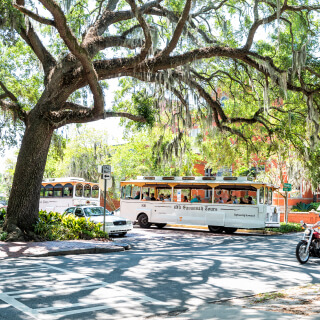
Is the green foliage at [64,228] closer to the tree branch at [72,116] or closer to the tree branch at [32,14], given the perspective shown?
the tree branch at [72,116]

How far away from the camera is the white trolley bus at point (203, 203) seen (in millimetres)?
22734

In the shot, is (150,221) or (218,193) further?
(150,221)

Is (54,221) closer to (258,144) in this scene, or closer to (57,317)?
(57,317)

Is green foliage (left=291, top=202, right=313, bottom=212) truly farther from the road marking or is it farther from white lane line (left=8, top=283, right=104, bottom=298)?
white lane line (left=8, top=283, right=104, bottom=298)

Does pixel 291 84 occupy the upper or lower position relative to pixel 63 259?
upper

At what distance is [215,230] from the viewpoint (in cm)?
2406

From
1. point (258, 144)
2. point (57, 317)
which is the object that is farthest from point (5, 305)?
point (258, 144)

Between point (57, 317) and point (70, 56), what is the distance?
1190 cm

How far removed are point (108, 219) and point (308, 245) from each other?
35.5 ft

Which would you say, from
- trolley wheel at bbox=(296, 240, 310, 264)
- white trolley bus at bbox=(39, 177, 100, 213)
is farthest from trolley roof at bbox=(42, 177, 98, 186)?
trolley wheel at bbox=(296, 240, 310, 264)

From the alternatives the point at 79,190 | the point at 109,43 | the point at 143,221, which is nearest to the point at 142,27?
the point at 109,43

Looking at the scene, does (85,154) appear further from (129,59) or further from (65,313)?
(65,313)

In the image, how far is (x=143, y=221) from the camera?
1035 inches

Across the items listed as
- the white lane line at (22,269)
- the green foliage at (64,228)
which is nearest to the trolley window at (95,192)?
the green foliage at (64,228)
